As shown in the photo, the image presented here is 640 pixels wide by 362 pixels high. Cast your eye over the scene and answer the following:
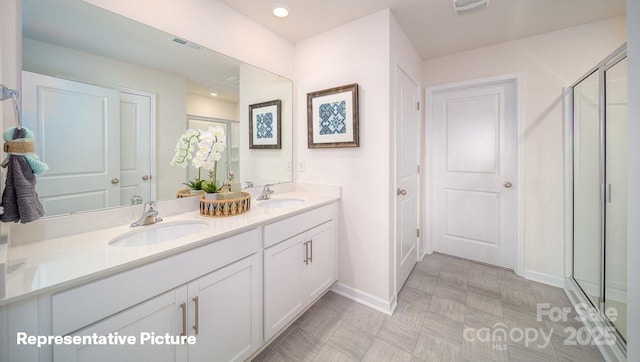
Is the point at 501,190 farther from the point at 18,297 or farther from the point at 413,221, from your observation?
the point at 18,297

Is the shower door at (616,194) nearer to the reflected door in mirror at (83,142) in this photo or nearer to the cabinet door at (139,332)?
the cabinet door at (139,332)

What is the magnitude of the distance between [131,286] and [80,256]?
23 centimetres

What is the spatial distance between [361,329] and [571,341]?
4.50 ft

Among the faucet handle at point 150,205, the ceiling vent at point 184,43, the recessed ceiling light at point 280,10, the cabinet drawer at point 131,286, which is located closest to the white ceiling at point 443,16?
the recessed ceiling light at point 280,10

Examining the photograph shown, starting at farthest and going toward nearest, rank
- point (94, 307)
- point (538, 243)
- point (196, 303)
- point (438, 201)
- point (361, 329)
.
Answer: point (438, 201), point (538, 243), point (361, 329), point (196, 303), point (94, 307)

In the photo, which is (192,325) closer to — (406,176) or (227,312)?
(227,312)

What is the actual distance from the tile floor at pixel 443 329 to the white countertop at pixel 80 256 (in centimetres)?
89

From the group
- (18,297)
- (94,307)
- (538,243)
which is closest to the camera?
(18,297)

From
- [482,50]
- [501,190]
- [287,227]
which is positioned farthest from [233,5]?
[501,190]

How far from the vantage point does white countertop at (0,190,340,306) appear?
72cm

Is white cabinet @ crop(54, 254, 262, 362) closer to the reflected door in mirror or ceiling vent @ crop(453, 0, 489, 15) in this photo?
the reflected door in mirror

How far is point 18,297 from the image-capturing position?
25.8 inches

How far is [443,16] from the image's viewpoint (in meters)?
1.95

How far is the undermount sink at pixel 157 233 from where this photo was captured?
1.17m
